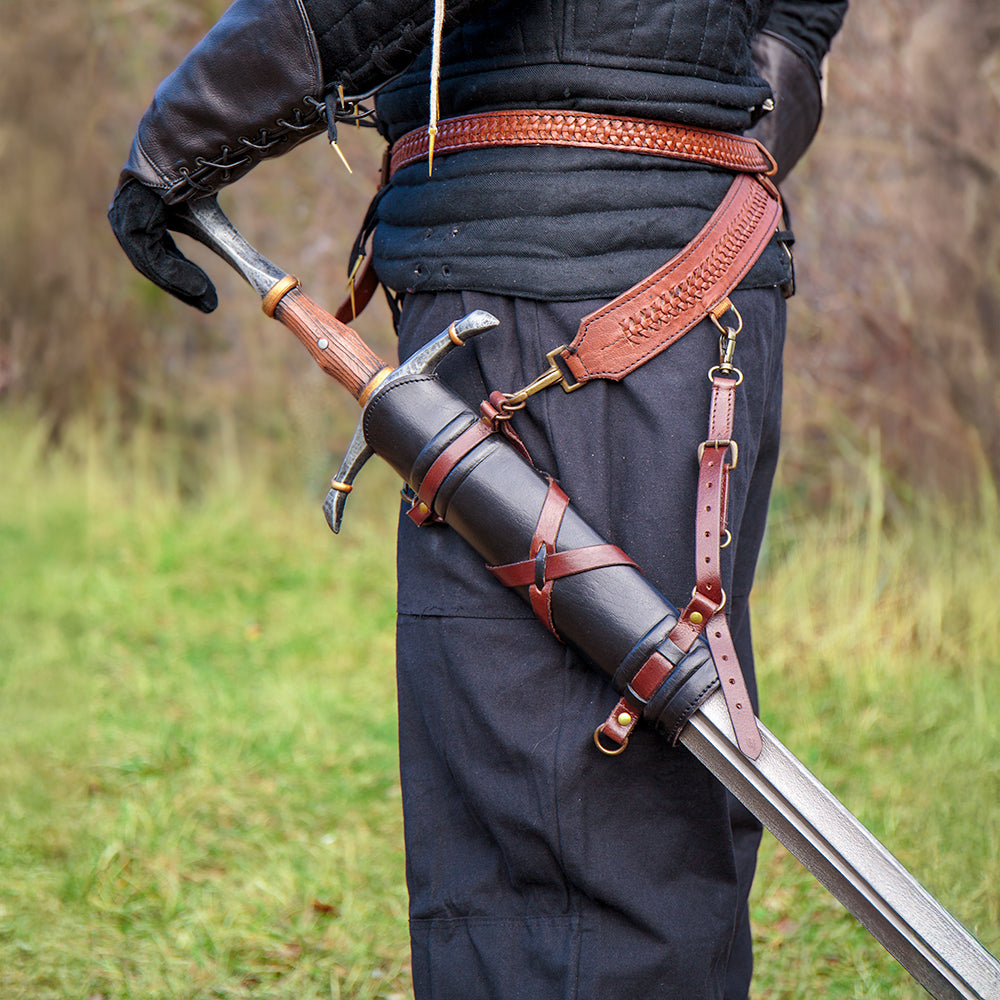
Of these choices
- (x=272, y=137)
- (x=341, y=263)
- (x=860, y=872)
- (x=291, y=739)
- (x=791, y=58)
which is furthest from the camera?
(x=341, y=263)

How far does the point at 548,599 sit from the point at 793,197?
11.2 feet

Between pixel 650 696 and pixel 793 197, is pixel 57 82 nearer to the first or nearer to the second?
pixel 793 197

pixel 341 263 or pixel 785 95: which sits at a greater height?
pixel 341 263

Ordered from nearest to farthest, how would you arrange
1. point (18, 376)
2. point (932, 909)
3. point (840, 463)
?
point (932, 909) < point (840, 463) < point (18, 376)

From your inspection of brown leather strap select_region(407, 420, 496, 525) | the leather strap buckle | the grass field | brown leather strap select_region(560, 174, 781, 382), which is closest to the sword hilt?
brown leather strap select_region(407, 420, 496, 525)

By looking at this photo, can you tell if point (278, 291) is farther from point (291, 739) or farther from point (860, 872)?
point (291, 739)

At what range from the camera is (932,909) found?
3.58ft

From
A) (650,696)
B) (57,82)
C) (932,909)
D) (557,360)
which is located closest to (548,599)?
(650,696)

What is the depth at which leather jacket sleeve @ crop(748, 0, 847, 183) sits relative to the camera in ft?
5.07

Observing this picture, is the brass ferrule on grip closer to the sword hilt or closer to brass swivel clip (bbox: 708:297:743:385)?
the sword hilt

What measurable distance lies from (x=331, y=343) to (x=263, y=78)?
296mm

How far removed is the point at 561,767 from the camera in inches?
45.3

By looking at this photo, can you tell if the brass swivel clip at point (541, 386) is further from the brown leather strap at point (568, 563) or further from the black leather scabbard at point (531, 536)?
the brown leather strap at point (568, 563)

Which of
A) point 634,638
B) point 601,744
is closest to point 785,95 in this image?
point 634,638
